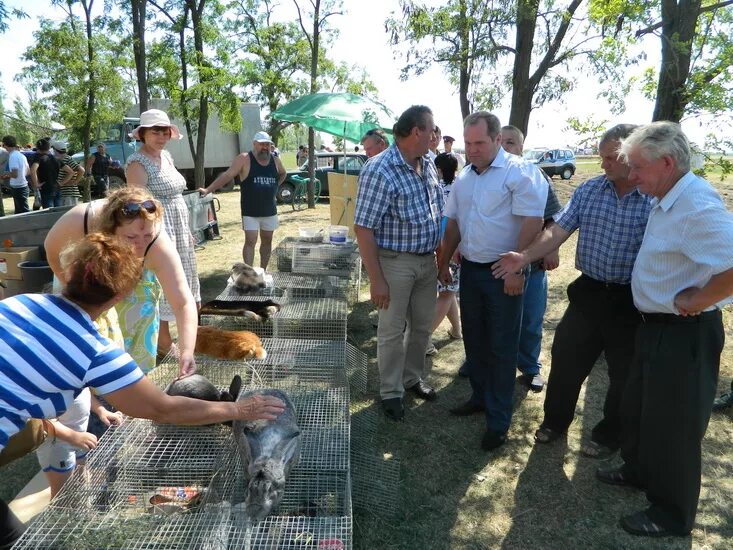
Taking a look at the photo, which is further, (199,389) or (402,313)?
(402,313)

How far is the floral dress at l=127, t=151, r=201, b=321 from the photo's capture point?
393cm

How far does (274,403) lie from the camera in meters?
1.95

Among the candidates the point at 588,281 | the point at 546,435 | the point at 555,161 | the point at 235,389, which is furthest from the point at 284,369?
the point at 555,161

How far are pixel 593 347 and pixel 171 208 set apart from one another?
3430 millimetres

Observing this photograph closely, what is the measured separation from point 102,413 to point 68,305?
123 centimetres

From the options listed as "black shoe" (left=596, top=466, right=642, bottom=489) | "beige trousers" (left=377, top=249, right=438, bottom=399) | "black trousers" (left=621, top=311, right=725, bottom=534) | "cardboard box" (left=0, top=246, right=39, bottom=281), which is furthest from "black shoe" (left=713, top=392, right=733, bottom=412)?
"cardboard box" (left=0, top=246, right=39, bottom=281)

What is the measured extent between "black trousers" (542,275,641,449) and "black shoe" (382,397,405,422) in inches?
40.2

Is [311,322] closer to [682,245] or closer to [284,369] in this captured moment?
[284,369]

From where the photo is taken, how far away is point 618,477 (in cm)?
289

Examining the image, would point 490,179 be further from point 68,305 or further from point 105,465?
point 105,465

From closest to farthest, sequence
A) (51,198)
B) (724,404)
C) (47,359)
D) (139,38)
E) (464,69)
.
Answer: (47,359) → (724,404) → (464,69) → (139,38) → (51,198)

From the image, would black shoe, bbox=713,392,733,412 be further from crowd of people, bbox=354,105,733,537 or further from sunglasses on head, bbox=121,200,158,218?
sunglasses on head, bbox=121,200,158,218

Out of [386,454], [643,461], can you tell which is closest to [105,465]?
[386,454]

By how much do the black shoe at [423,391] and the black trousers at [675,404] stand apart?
1608 millimetres
